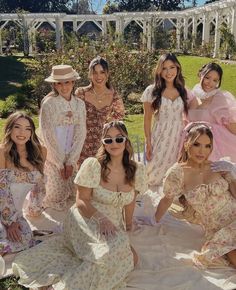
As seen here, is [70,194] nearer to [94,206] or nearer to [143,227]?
[143,227]

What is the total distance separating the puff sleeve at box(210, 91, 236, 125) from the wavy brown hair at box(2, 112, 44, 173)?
209 centimetres

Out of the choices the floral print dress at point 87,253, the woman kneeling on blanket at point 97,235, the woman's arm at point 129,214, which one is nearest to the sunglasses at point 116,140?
the woman kneeling on blanket at point 97,235

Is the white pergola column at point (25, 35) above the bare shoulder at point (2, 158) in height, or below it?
above

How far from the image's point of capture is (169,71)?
4.71 metres

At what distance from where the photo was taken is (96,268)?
289cm

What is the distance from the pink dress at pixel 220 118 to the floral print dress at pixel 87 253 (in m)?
1.65

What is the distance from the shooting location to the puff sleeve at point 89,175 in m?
3.26

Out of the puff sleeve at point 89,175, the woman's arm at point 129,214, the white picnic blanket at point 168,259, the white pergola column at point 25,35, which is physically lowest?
the white picnic blanket at point 168,259

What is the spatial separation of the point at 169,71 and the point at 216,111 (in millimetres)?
699

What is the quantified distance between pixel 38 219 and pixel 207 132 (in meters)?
1.86

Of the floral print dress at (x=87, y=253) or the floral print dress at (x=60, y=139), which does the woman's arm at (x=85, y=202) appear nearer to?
the floral print dress at (x=87, y=253)

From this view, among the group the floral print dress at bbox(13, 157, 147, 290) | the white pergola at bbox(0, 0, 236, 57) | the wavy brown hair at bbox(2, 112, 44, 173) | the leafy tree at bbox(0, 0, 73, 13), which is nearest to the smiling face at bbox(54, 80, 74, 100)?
the wavy brown hair at bbox(2, 112, 44, 173)

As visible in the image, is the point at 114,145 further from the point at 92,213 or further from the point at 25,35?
the point at 25,35

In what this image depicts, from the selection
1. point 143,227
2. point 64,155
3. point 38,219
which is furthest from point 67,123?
point 143,227
